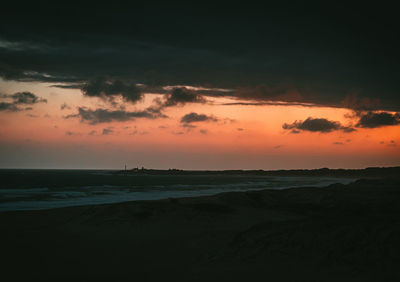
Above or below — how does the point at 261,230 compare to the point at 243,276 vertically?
above

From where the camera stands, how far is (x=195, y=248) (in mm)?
13906

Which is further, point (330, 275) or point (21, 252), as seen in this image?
point (21, 252)

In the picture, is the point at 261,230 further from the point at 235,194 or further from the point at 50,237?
the point at 235,194

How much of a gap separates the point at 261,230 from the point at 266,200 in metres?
19.5

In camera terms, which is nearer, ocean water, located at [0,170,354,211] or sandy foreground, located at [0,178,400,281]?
sandy foreground, located at [0,178,400,281]

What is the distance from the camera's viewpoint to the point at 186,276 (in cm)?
1023

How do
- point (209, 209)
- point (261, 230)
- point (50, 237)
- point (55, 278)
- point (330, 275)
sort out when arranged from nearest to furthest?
1. point (330, 275)
2. point (55, 278)
3. point (261, 230)
4. point (50, 237)
5. point (209, 209)

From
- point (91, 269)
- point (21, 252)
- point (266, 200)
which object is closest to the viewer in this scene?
point (91, 269)

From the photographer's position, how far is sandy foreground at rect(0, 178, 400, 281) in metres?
9.66

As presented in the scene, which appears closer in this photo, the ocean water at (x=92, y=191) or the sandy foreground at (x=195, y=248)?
the sandy foreground at (x=195, y=248)

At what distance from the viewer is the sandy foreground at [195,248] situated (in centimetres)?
966

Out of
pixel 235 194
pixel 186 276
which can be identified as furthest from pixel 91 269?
pixel 235 194

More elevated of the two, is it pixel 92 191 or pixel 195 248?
pixel 92 191

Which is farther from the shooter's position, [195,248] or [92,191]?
[92,191]
